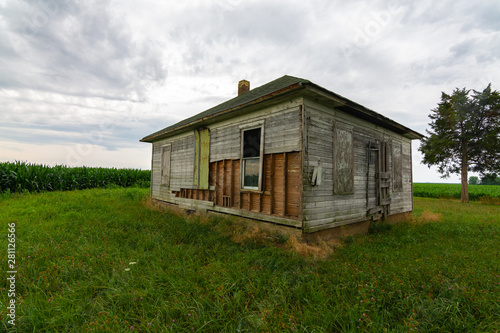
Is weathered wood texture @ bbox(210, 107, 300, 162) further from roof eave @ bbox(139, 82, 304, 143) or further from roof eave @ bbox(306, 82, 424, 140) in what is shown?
roof eave @ bbox(306, 82, 424, 140)

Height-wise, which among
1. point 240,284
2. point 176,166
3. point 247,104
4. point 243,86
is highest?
point 243,86

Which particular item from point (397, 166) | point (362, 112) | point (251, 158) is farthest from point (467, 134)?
point (251, 158)

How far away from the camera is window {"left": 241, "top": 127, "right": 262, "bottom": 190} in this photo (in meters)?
7.20

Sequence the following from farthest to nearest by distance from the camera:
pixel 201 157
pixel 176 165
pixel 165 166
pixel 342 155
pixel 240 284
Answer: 1. pixel 165 166
2. pixel 176 165
3. pixel 201 157
4. pixel 342 155
5. pixel 240 284

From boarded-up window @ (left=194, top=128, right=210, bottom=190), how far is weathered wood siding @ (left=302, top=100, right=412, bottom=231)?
4.64 m

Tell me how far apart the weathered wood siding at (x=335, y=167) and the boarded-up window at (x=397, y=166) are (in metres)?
0.44

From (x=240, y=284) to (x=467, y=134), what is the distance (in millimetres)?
25733

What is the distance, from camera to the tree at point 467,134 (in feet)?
61.6

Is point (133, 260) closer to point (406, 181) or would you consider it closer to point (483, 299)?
point (483, 299)

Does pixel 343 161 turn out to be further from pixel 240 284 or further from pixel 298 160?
pixel 240 284

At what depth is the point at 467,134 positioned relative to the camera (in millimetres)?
19656

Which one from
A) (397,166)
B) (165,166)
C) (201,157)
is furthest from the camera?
(165,166)

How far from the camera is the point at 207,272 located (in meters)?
4.04

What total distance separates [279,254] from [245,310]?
2054mm
